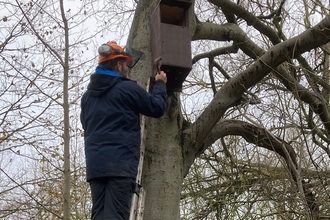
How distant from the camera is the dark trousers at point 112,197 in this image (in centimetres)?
228

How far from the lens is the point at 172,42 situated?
10.1ft

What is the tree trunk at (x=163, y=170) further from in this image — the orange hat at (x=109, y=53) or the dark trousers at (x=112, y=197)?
the orange hat at (x=109, y=53)

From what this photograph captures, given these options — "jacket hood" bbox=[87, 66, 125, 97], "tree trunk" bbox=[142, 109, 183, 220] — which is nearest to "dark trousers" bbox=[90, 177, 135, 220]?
"tree trunk" bbox=[142, 109, 183, 220]

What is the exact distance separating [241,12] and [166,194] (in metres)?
2.51

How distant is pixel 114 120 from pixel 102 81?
29 cm

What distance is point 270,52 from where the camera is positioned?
3148 millimetres

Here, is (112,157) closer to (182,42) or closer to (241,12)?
(182,42)

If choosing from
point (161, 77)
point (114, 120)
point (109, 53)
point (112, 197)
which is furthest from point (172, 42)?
point (112, 197)

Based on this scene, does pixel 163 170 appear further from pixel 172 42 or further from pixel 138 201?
pixel 172 42

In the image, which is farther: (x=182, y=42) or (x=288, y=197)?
(x=288, y=197)

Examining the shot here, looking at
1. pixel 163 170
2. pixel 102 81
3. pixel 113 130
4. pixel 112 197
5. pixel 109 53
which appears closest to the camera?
pixel 112 197

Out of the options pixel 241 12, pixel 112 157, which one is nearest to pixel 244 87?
pixel 112 157

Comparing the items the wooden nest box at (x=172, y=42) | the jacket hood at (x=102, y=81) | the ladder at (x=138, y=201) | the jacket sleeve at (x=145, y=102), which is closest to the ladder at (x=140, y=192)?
the ladder at (x=138, y=201)

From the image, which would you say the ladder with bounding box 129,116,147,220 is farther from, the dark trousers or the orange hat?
the orange hat
